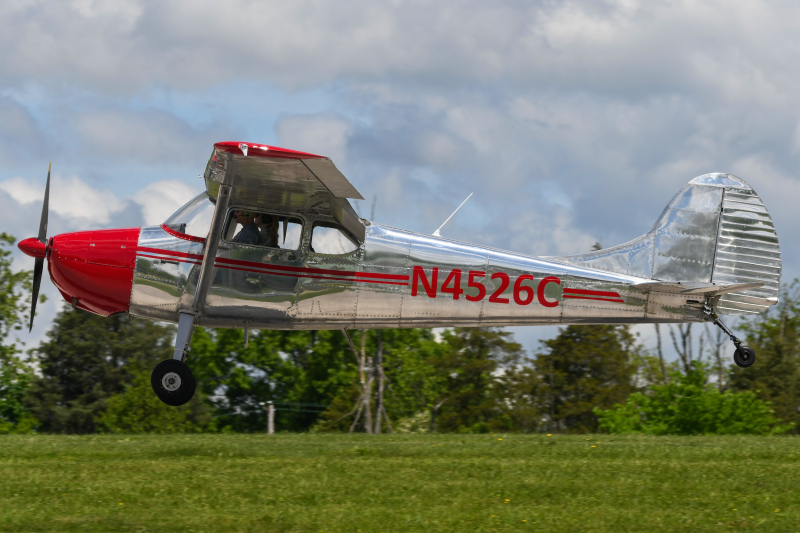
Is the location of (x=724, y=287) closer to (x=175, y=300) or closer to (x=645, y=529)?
(x=645, y=529)

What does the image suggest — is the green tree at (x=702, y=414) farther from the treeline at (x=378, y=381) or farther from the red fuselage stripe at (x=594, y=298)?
the red fuselage stripe at (x=594, y=298)

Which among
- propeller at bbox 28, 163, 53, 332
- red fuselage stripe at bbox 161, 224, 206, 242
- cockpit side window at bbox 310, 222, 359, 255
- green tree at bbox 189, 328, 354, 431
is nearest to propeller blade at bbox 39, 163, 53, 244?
propeller at bbox 28, 163, 53, 332

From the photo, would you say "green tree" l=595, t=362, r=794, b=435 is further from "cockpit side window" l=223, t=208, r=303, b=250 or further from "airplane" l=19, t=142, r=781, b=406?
"cockpit side window" l=223, t=208, r=303, b=250

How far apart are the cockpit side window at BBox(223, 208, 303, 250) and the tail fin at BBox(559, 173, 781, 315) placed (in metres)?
3.51

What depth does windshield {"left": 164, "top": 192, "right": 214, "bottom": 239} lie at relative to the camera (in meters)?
10.7

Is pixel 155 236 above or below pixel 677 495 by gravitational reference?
above

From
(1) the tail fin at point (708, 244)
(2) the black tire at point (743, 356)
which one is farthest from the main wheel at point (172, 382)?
(2) the black tire at point (743, 356)

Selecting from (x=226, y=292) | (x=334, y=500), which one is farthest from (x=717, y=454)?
(x=226, y=292)

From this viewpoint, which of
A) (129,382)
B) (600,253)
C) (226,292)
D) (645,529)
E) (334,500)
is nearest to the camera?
(645,529)

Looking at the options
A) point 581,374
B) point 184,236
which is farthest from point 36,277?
point 581,374

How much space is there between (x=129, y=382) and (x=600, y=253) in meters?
30.4

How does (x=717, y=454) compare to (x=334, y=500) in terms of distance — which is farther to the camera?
(x=717, y=454)

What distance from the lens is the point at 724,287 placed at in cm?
1099

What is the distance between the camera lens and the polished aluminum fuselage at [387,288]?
1067 centimetres
